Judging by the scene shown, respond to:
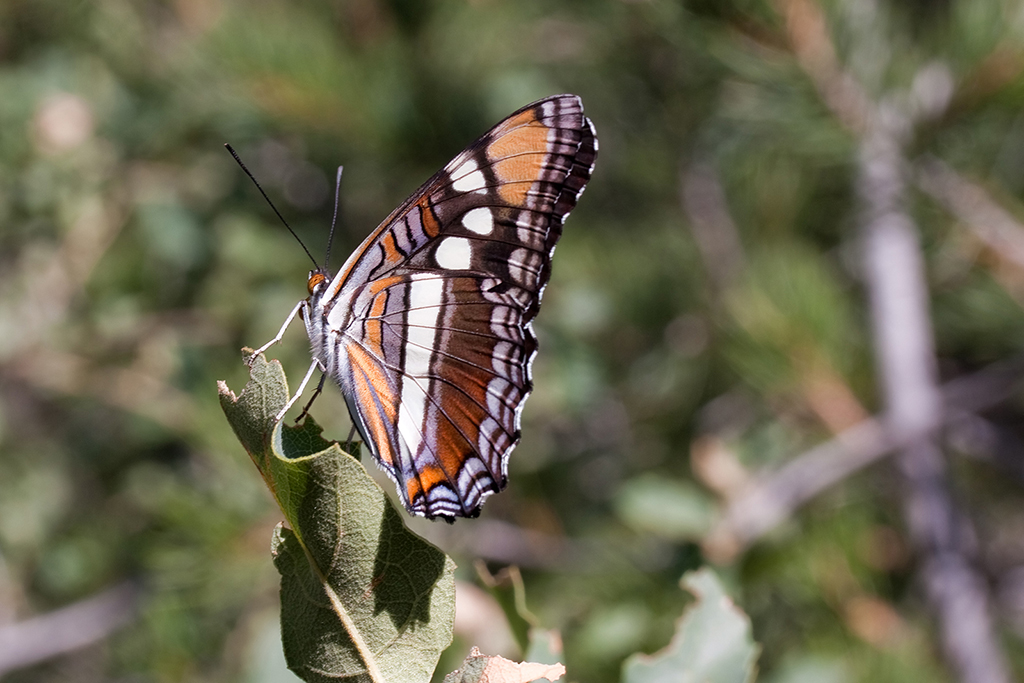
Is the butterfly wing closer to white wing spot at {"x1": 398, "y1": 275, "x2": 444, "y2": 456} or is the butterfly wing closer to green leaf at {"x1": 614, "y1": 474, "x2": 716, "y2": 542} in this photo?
white wing spot at {"x1": 398, "y1": 275, "x2": 444, "y2": 456}

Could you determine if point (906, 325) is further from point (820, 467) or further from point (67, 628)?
point (67, 628)

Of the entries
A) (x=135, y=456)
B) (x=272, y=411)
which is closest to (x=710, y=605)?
(x=272, y=411)

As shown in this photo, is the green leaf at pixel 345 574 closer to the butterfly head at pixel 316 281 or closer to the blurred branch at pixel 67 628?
the butterfly head at pixel 316 281

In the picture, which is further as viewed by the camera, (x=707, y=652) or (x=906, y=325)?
(x=906, y=325)

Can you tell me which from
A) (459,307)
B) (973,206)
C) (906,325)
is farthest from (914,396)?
(459,307)

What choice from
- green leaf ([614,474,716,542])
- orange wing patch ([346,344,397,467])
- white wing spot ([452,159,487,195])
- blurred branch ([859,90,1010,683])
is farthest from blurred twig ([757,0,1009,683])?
orange wing patch ([346,344,397,467])

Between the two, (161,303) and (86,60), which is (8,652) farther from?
(86,60)
